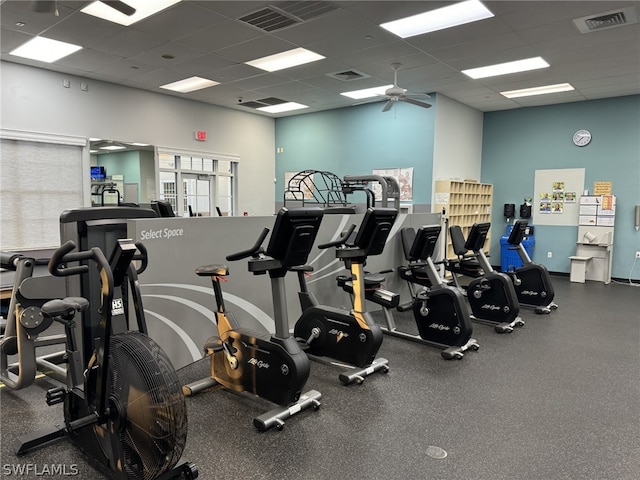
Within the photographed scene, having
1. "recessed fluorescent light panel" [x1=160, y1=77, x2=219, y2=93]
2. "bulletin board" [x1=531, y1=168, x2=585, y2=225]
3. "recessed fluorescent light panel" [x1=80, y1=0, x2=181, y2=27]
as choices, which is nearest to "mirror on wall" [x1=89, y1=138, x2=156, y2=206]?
"recessed fluorescent light panel" [x1=160, y1=77, x2=219, y2=93]

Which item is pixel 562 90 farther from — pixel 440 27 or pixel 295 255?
pixel 295 255

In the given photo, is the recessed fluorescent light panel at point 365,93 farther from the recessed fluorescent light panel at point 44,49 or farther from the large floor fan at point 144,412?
the large floor fan at point 144,412

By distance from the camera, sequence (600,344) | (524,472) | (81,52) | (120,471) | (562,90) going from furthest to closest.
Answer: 1. (562,90)
2. (81,52)
3. (600,344)
4. (524,472)
5. (120,471)

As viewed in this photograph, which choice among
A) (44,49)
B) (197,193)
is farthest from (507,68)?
(44,49)

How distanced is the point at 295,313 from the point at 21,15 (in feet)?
15.4

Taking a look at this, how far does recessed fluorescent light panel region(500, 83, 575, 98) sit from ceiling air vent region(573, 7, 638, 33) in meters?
2.71

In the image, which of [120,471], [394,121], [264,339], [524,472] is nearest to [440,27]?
[394,121]

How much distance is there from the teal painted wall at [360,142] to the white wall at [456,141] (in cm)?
23

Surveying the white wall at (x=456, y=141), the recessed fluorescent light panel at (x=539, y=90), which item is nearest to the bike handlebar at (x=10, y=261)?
the white wall at (x=456, y=141)

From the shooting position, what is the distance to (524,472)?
2.45 meters

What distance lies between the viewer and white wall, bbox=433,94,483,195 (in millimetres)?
8766

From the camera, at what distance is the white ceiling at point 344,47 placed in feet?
16.2

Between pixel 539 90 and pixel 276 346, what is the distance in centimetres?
783

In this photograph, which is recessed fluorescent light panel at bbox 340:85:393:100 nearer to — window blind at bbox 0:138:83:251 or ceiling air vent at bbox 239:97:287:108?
ceiling air vent at bbox 239:97:287:108
